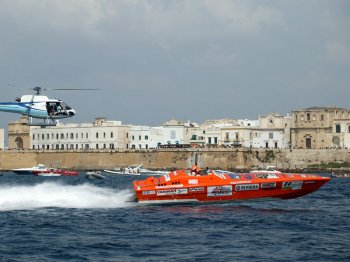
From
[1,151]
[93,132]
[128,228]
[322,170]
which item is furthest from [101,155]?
[128,228]

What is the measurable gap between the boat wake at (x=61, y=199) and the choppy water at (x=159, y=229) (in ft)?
0.16

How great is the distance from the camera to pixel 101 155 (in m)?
134

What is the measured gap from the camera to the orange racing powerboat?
4288 centimetres

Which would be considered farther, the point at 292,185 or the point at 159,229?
the point at 292,185

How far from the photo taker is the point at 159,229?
3647 centimetres

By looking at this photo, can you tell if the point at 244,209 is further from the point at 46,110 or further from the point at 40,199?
the point at 46,110

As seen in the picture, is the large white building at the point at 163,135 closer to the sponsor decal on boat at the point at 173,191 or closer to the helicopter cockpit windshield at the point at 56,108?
the helicopter cockpit windshield at the point at 56,108

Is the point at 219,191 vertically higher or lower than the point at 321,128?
lower

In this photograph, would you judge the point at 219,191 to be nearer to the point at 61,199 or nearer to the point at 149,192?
the point at 149,192

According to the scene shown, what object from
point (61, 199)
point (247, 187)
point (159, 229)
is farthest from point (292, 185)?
point (61, 199)

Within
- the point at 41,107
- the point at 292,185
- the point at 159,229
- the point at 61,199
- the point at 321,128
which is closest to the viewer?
the point at 159,229

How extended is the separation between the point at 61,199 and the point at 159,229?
1157 centimetres

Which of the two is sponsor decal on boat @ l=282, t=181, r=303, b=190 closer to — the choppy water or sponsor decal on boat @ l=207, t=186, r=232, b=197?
the choppy water

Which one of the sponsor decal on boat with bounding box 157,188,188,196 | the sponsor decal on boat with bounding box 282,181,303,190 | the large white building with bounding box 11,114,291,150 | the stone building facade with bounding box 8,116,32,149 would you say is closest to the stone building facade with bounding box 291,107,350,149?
the large white building with bounding box 11,114,291,150
